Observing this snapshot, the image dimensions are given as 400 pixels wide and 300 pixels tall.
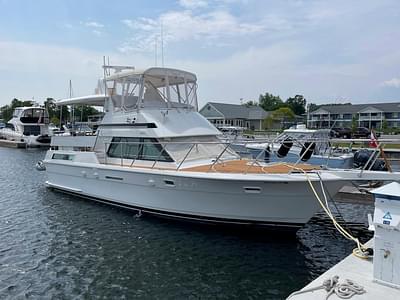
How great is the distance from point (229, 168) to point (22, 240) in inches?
218

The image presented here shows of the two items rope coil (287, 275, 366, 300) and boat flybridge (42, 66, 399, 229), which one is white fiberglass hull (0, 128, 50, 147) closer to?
boat flybridge (42, 66, 399, 229)

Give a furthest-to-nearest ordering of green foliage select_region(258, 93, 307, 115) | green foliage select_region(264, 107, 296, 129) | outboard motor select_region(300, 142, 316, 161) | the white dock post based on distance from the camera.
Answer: green foliage select_region(258, 93, 307, 115) → green foliage select_region(264, 107, 296, 129) → outboard motor select_region(300, 142, 316, 161) → the white dock post

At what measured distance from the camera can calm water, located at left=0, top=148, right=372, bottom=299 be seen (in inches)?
258

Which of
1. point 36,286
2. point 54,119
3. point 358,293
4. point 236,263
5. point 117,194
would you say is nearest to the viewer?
point 358,293

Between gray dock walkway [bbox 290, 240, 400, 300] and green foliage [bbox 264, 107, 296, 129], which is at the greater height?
green foliage [bbox 264, 107, 296, 129]

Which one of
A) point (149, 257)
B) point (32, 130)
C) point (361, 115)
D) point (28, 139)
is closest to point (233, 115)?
point (361, 115)

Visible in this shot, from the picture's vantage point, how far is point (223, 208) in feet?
29.6

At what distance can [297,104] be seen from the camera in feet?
316

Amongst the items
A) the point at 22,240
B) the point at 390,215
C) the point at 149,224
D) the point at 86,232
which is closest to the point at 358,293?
the point at 390,215

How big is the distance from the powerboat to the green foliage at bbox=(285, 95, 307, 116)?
257 feet

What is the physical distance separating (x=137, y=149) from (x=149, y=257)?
4.28m

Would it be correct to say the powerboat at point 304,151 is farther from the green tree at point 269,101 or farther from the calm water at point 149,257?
the green tree at point 269,101

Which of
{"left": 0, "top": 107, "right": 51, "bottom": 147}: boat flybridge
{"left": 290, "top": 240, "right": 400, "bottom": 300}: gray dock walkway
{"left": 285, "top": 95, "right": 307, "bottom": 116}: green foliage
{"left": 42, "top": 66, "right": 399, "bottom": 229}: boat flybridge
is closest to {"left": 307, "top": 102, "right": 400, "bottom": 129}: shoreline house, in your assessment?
{"left": 285, "top": 95, "right": 307, "bottom": 116}: green foliage

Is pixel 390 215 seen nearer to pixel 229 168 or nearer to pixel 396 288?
pixel 396 288
